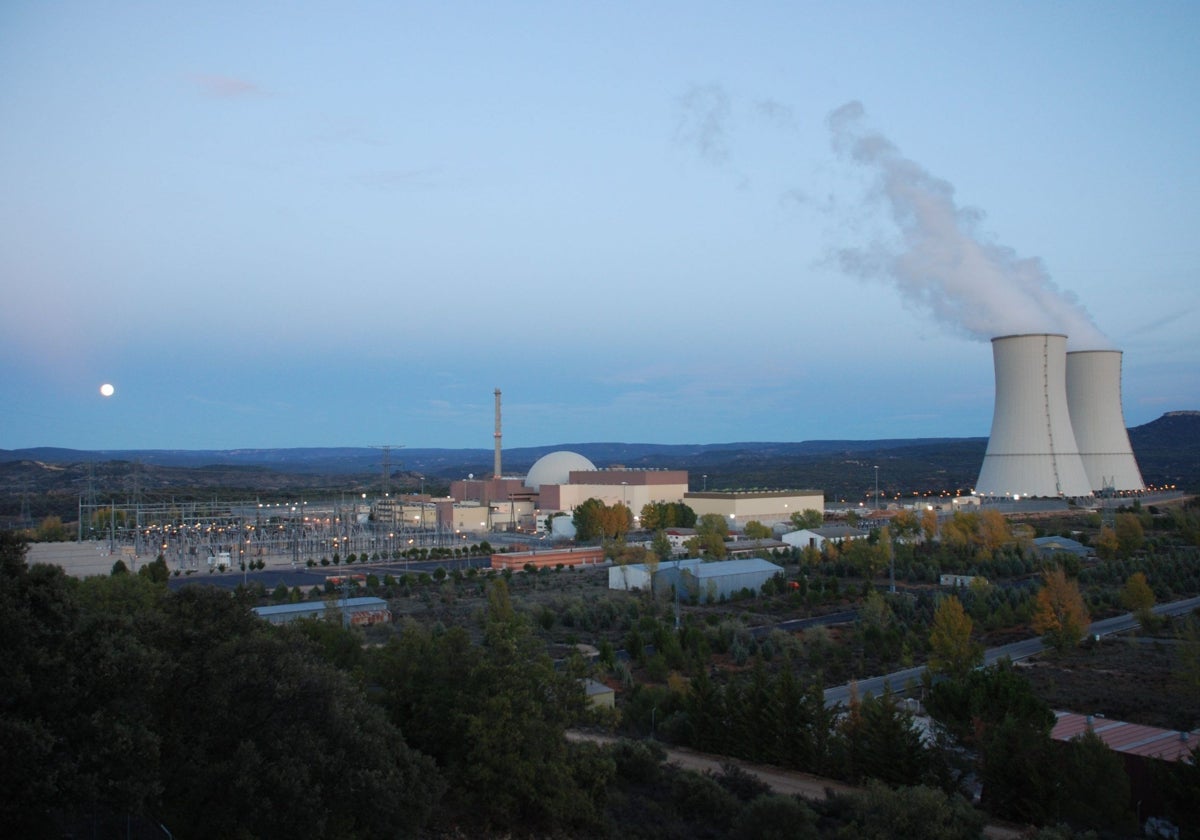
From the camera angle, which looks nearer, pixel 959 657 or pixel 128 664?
pixel 128 664

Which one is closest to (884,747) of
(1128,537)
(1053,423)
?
(1128,537)

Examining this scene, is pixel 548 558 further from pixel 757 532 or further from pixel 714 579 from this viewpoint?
pixel 714 579

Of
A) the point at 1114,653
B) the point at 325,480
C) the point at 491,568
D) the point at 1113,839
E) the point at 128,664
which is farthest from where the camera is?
the point at 325,480

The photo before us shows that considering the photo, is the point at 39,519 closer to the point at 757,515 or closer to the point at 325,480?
the point at 757,515

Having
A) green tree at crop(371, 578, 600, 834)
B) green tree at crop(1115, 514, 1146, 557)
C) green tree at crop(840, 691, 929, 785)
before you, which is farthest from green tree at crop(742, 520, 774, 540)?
green tree at crop(371, 578, 600, 834)

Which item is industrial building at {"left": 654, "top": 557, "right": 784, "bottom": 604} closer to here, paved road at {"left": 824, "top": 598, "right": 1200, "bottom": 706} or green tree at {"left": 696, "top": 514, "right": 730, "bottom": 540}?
paved road at {"left": 824, "top": 598, "right": 1200, "bottom": 706}

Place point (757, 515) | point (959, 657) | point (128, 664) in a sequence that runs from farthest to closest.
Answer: point (757, 515) → point (959, 657) → point (128, 664)

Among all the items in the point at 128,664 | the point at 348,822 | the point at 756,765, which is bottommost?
the point at 756,765

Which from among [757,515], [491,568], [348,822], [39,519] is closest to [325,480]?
[39,519]
